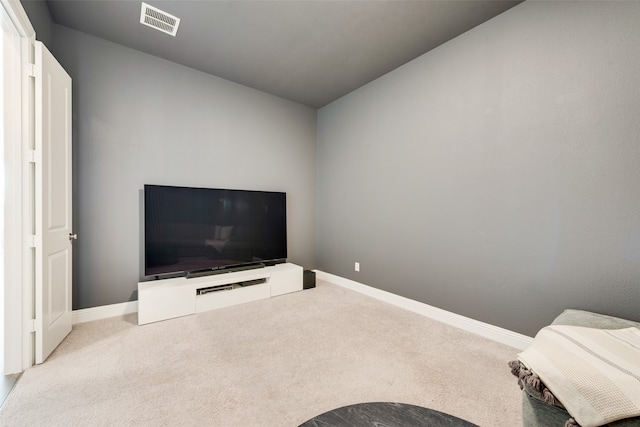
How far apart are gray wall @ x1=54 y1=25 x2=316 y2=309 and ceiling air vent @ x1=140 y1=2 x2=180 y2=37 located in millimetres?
569

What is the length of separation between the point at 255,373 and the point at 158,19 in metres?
3.00

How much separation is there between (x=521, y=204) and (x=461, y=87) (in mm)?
1214

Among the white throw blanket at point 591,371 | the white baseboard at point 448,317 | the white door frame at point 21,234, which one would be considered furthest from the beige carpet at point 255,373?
the white throw blanket at point 591,371

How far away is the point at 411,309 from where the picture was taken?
2.80 metres

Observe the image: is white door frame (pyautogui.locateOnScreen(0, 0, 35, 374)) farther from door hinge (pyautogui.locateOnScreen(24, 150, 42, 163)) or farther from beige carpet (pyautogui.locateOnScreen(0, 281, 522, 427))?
beige carpet (pyautogui.locateOnScreen(0, 281, 522, 427))

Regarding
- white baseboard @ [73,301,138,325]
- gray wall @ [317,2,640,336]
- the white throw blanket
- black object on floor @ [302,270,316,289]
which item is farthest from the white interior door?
gray wall @ [317,2,640,336]

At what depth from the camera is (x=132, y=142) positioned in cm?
268

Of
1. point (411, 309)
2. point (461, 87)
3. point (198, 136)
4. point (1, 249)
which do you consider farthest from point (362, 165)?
point (1, 249)

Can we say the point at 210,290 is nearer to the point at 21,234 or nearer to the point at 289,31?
the point at 21,234

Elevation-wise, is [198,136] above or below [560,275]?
above

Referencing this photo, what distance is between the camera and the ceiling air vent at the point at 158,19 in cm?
214

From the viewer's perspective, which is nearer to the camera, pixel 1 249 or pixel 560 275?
pixel 1 249

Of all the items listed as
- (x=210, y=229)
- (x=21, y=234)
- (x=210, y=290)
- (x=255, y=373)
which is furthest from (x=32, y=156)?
(x=255, y=373)

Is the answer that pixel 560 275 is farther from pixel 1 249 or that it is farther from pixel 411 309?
pixel 1 249
